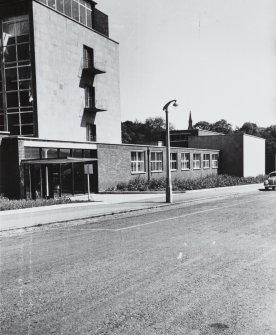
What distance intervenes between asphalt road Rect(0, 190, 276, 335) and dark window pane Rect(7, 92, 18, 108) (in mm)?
22705

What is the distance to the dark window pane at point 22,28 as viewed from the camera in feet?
102

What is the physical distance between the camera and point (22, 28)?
31.4 m

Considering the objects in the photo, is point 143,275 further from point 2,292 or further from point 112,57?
point 112,57

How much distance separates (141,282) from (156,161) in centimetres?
3066

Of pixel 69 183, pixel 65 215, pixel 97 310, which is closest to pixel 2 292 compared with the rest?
pixel 97 310

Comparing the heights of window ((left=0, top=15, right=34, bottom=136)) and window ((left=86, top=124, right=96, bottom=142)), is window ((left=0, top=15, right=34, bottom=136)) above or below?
above

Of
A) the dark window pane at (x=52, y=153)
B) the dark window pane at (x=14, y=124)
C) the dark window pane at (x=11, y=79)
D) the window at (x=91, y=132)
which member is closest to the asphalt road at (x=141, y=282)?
the dark window pane at (x=52, y=153)

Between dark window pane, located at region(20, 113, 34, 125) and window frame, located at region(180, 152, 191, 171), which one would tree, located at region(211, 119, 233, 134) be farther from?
dark window pane, located at region(20, 113, 34, 125)

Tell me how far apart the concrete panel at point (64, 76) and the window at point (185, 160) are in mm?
7973

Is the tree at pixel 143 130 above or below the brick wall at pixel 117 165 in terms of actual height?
above

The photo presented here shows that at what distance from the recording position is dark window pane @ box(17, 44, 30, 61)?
31.1 m

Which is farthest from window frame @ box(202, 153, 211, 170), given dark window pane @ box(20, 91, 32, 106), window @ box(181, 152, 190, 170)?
dark window pane @ box(20, 91, 32, 106)

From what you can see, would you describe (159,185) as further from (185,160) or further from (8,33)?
(8,33)

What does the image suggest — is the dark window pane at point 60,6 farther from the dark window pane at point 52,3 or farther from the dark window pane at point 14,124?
the dark window pane at point 14,124
